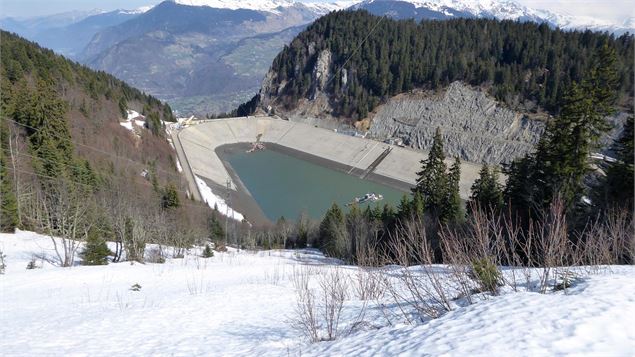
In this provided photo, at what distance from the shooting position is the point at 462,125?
74875mm

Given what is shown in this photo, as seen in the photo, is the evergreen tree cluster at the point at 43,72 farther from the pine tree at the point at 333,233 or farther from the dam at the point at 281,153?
the pine tree at the point at 333,233

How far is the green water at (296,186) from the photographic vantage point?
5775 centimetres

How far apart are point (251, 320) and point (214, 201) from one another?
4749 cm

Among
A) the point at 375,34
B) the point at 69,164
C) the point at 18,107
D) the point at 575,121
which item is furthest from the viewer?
the point at 375,34

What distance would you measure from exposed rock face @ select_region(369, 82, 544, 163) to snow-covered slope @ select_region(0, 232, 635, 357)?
202 feet

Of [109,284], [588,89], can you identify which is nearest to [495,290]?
[109,284]

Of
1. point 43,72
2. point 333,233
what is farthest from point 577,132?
point 43,72

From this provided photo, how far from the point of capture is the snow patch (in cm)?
5067

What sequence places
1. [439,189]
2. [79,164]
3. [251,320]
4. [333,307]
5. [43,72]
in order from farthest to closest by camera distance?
1. [43,72]
2. [79,164]
3. [439,189]
4. [251,320]
5. [333,307]

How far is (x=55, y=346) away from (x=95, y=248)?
11.9 metres

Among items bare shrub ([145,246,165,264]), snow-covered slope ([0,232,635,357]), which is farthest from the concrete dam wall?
snow-covered slope ([0,232,635,357])

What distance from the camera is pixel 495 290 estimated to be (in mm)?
6832

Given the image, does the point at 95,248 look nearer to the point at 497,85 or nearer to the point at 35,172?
the point at 35,172

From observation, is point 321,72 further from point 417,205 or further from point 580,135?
point 580,135
